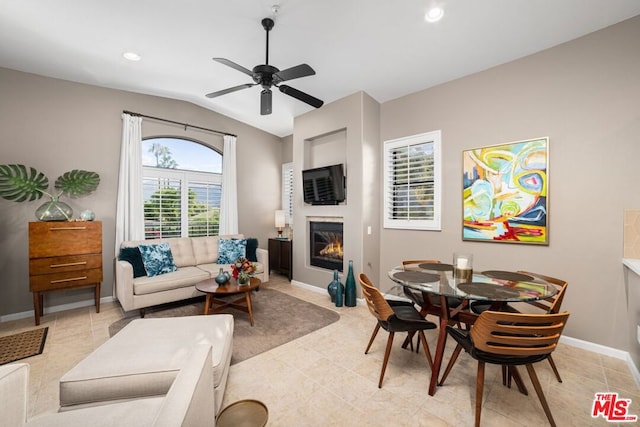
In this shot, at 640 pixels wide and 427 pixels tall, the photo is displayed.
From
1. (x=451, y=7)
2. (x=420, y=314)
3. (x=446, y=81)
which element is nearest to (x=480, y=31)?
(x=451, y=7)

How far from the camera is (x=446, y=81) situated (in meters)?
3.53

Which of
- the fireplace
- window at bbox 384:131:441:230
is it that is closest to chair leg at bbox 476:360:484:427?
window at bbox 384:131:441:230

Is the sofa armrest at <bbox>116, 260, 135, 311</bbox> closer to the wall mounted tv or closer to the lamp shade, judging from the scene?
the wall mounted tv

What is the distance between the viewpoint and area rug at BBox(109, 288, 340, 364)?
270cm

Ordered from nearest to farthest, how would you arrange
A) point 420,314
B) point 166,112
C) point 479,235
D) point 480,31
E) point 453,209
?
point 420,314, point 480,31, point 479,235, point 453,209, point 166,112

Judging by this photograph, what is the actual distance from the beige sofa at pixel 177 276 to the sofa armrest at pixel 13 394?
7.94 feet

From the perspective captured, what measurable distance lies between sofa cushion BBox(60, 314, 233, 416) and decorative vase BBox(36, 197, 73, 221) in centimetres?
243

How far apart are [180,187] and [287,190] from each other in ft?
7.34

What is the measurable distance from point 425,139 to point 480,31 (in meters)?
1.34

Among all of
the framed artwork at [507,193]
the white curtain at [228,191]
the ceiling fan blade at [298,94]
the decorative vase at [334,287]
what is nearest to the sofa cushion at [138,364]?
the decorative vase at [334,287]

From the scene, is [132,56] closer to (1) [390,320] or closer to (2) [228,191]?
(2) [228,191]

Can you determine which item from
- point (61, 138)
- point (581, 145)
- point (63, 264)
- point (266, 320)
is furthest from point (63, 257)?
point (581, 145)

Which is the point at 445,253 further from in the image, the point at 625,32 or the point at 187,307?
the point at 187,307

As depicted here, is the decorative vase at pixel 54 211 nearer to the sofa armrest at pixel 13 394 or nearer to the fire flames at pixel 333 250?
the sofa armrest at pixel 13 394
